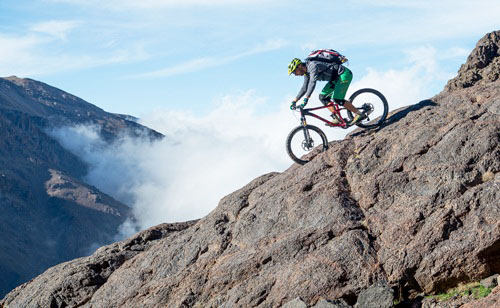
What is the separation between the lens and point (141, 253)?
22.4 metres

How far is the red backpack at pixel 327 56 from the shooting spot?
70.3ft

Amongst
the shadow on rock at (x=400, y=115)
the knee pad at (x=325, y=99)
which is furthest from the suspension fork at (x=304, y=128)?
the shadow on rock at (x=400, y=115)

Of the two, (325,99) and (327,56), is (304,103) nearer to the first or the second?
(325,99)

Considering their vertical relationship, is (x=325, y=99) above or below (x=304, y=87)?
below

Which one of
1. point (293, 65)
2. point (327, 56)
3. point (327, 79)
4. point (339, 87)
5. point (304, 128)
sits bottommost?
point (304, 128)

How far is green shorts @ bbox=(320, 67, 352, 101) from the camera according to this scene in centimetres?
2123

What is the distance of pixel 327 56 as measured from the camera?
21.4m

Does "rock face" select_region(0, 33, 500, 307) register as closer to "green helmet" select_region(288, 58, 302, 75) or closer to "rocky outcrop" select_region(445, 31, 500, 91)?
"rocky outcrop" select_region(445, 31, 500, 91)

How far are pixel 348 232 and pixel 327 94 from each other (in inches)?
264

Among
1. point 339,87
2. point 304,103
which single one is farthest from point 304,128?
point 339,87

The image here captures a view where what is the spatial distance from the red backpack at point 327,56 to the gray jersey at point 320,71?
6.5 inches

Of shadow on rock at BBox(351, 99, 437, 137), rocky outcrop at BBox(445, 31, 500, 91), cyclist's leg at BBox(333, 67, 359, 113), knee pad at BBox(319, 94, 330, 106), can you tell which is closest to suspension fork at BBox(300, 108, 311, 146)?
knee pad at BBox(319, 94, 330, 106)

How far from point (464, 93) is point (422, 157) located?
169 inches

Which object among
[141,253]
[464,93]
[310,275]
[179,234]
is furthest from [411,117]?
[141,253]
